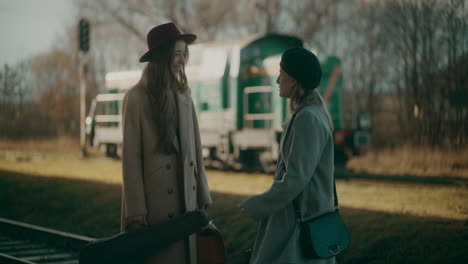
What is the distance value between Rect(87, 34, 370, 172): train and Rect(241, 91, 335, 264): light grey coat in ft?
34.4

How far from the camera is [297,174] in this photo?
2.74m

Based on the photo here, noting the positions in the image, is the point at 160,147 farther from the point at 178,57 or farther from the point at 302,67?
the point at 302,67

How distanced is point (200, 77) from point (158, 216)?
41.4 feet

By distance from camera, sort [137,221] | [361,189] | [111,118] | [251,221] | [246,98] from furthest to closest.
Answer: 1. [111,118]
2. [246,98]
3. [361,189]
4. [251,221]
5. [137,221]

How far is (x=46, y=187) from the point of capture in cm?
1125

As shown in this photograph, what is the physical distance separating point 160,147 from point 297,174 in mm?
904

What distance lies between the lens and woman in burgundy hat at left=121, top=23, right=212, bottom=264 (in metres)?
3.17

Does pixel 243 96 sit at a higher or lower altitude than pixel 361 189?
higher

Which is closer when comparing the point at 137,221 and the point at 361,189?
the point at 137,221

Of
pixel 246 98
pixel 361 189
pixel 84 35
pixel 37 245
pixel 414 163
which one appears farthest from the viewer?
pixel 84 35

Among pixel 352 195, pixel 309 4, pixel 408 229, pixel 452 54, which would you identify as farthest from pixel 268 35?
pixel 309 4

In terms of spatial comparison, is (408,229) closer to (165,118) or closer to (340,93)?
(165,118)

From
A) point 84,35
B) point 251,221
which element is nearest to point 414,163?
point 251,221

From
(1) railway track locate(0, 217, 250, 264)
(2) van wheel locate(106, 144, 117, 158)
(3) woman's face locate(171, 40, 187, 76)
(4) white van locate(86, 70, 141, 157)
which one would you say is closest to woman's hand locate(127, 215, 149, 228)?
(3) woman's face locate(171, 40, 187, 76)
